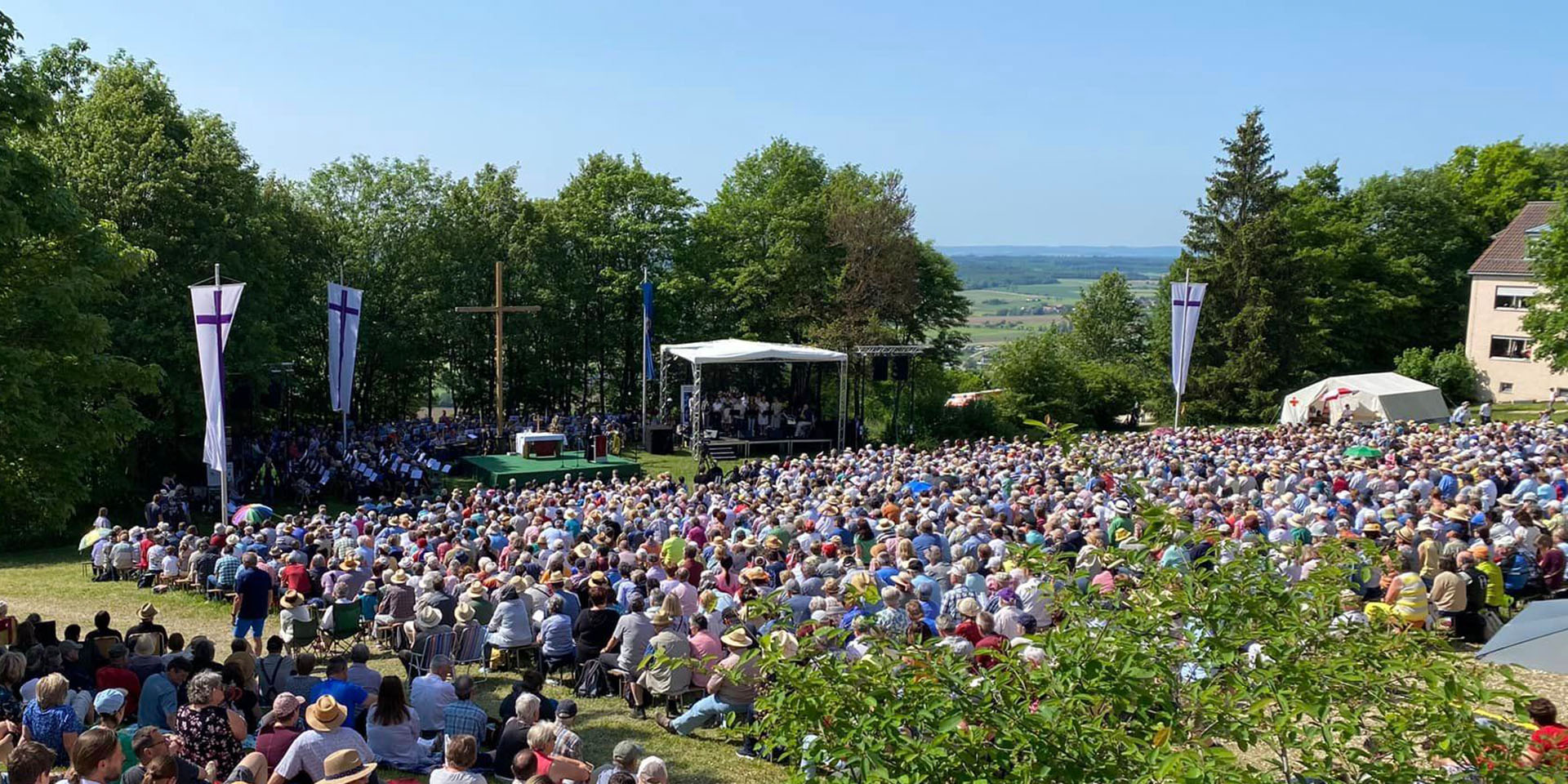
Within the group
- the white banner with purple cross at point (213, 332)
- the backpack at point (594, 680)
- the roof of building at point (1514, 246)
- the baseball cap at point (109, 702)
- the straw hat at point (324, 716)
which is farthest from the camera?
the roof of building at point (1514, 246)

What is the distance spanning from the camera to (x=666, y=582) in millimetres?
10633

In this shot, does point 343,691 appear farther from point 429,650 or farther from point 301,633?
point 301,633

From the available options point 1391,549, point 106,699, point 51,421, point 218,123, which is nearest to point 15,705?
point 106,699

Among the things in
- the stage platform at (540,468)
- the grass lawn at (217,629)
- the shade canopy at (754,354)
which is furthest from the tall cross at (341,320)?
the shade canopy at (754,354)

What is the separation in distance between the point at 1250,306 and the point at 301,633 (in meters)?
35.2

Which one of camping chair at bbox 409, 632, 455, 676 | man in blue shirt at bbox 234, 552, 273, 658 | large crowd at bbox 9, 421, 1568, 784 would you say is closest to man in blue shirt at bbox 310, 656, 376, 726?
large crowd at bbox 9, 421, 1568, 784

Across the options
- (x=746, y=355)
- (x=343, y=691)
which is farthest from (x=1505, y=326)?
(x=343, y=691)

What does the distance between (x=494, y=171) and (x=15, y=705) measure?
3359 centimetres

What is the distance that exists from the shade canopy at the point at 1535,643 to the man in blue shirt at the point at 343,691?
6.76m

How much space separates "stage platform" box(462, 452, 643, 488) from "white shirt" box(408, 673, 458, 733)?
653 inches

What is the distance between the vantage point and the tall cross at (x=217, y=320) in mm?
15750

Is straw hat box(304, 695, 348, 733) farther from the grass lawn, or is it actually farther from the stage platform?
the stage platform

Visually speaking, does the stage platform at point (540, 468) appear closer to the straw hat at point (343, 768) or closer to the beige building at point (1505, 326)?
the straw hat at point (343, 768)

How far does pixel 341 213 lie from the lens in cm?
3622
